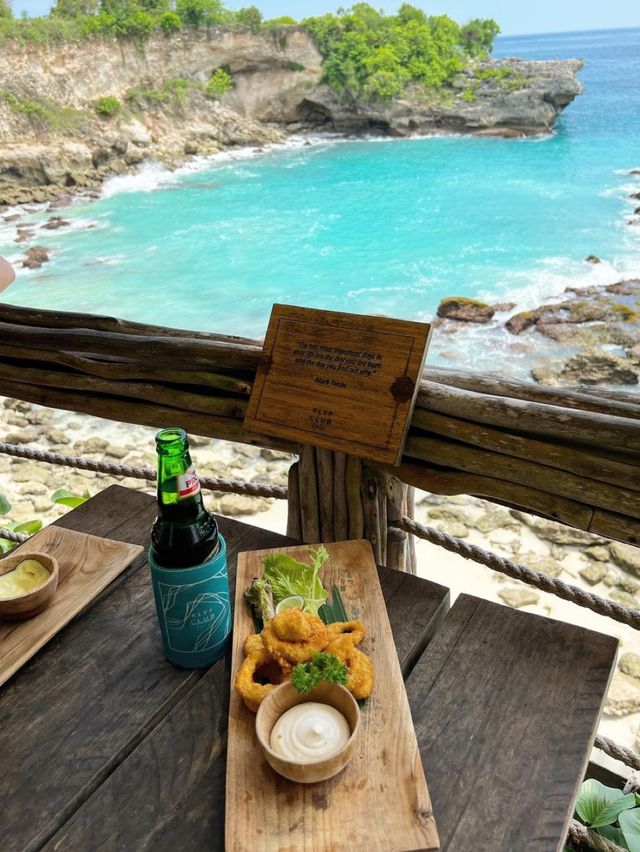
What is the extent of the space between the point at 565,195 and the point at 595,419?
23352 mm

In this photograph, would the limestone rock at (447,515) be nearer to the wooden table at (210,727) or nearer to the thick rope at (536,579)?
the thick rope at (536,579)

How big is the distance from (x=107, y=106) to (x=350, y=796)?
1038 inches

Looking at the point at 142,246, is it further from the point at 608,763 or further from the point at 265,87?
the point at 608,763

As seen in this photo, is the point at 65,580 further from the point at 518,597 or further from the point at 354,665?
the point at 518,597

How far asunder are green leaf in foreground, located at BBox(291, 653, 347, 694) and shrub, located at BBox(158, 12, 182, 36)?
1239 inches

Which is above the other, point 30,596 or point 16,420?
point 30,596

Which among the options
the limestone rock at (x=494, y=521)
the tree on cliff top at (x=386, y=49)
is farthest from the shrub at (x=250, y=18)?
the limestone rock at (x=494, y=521)

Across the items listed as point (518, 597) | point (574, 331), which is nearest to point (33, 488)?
point (518, 597)

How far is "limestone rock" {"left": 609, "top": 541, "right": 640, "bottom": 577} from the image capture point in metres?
5.12

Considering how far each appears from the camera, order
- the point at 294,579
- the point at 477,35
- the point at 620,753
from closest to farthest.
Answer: the point at 294,579 → the point at 620,753 → the point at 477,35

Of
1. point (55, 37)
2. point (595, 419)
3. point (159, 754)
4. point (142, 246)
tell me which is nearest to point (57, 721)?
point (159, 754)

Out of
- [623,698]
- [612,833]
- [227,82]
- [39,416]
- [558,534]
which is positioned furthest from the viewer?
[227,82]

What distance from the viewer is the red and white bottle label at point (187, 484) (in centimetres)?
92

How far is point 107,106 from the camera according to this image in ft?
76.8
